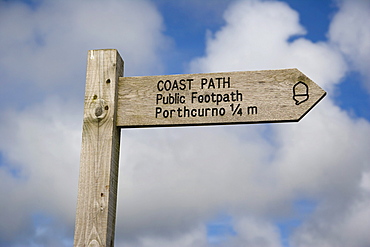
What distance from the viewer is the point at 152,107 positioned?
11.0 ft

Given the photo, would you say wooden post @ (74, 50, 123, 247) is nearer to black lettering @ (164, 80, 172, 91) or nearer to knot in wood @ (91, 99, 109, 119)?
knot in wood @ (91, 99, 109, 119)

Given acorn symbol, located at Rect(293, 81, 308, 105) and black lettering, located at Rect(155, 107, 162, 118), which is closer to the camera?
acorn symbol, located at Rect(293, 81, 308, 105)

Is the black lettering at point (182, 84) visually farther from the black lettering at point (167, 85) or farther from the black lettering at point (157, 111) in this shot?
the black lettering at point (157, 111)

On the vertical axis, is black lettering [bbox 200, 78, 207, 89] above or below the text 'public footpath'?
above

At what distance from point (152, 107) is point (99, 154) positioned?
1.70 feet

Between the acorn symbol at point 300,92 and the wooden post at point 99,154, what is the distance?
4.37 ft

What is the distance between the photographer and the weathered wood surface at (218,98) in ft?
10.5

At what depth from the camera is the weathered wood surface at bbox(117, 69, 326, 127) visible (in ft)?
10.5

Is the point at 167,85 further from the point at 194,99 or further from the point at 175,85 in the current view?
the point at 194,99

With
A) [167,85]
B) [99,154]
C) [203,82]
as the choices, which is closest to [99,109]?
[99,154]

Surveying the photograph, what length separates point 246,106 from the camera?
3236mm

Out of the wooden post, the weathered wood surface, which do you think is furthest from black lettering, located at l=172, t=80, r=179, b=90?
the wooden post

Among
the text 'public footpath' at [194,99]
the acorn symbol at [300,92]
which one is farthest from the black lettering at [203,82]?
the acorn symbol at [300,92]

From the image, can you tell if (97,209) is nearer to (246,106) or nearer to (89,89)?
(89,89)
